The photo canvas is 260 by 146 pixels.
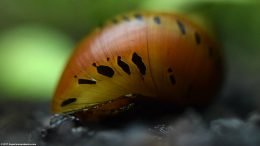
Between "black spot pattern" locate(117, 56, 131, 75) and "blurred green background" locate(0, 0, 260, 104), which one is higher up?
"blurred green background" locate(0, 0, 260, 104)

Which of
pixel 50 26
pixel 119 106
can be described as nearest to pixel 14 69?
pixel 50 26

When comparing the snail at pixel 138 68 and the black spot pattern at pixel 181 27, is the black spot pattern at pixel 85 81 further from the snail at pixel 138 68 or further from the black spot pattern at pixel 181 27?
the black spot pattern at pixel 181 27

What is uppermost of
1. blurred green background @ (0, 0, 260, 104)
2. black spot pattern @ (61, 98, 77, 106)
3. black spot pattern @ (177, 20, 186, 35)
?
blurred green background @ (0, 0, 260, 104)

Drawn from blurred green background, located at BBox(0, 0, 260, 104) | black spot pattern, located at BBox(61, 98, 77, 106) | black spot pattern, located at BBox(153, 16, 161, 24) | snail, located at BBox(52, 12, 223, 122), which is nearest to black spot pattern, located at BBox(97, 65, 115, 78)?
snail, located at BBox(52, 12, 223, 122)

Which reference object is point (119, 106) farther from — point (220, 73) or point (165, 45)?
point (220, 73)

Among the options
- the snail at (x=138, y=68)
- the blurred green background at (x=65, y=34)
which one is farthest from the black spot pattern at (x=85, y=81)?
the blurred green background at (x=65, y=34)

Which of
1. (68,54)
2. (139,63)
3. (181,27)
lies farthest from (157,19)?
(68,54)

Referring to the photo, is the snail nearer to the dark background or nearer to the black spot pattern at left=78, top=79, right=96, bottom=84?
the black spot pattern at left=78, top=79, right=96, bottom=84
